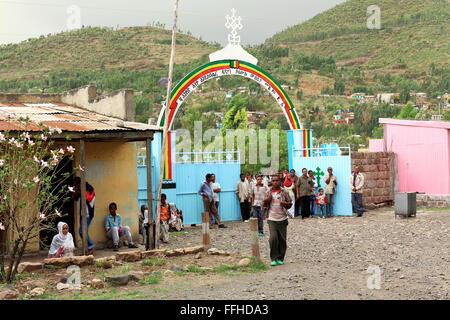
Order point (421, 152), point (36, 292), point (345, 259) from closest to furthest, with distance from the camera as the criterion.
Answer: point (36, 292)
point (345, 259)
point (421, 152)

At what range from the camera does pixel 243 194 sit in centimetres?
2172

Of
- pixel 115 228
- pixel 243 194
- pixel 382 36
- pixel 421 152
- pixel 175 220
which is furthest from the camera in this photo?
pixel 382 36

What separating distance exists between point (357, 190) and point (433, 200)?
3843mm

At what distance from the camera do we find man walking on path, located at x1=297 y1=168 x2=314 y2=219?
72.8 feet

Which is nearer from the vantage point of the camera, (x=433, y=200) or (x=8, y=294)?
(x=8, y=294)

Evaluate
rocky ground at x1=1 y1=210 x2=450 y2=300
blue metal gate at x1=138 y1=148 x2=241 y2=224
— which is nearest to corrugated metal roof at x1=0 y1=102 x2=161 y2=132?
rocky ground at x1=1 y1=210 x2=450 y2=300

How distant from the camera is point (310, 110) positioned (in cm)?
6456

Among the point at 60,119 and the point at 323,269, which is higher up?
the point at 60,119

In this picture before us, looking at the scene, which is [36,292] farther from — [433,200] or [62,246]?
[433,200]

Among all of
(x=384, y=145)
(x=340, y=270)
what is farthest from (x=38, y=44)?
(x=340, y=270)

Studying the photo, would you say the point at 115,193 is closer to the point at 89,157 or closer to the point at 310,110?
the point at 89,157

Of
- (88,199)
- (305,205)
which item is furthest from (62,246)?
(305,205)

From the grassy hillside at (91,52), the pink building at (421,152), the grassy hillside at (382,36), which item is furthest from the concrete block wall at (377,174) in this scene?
the grassy hillside at (382,36)
